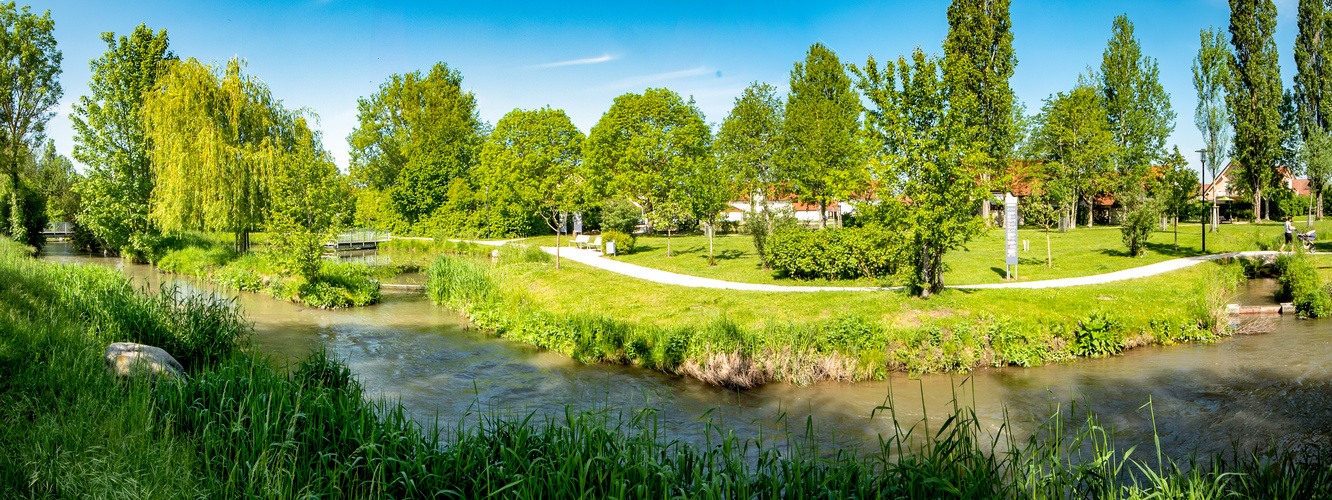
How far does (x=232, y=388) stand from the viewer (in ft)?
22.3

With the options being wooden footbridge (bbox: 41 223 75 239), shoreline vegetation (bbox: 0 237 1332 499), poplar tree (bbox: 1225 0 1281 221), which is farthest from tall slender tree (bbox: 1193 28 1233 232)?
wooden footbridge (bbox: 41 223 75 239)

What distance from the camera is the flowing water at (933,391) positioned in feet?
28.0

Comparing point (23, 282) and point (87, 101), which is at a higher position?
point (87, 101)

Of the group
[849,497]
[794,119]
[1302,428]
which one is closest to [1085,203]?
[794,119]

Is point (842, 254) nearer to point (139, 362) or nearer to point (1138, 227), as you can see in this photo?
point (1138, 227)

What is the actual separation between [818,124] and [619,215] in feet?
44.6

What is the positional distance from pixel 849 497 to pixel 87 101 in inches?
1401

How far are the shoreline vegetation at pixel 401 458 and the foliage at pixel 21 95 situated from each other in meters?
31.7

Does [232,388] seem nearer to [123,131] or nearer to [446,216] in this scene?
[123,131]

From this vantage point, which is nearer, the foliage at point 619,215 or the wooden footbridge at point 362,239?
the wooden footbridge at point 362,239

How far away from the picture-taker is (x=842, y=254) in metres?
17.3

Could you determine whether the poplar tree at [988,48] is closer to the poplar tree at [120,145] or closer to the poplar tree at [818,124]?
the poplar tree at [818,124]

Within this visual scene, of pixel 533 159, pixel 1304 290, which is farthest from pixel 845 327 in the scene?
pixel 533 159

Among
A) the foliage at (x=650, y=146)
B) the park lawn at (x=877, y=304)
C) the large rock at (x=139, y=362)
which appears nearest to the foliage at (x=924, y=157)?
the park lawn at (x=877, y=304)
